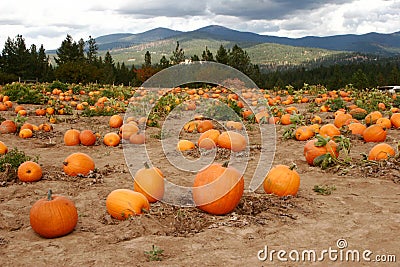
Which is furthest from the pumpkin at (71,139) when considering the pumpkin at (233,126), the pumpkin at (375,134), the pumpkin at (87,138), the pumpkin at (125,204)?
the pumpkin at (375,134)

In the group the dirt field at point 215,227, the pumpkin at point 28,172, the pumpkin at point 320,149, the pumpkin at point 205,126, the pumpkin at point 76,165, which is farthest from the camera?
the pumpkin at point 205,126

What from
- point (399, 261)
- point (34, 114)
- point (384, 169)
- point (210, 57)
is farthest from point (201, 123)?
point (210, 57)

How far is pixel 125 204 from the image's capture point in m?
4.66

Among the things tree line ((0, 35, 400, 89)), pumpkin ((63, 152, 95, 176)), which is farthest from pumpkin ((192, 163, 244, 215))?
tree line ((0, 35, 400, 89))

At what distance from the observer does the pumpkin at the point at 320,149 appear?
6.92 meters

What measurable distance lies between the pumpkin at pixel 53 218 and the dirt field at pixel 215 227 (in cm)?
10

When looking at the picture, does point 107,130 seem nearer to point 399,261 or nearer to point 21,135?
point 21,135

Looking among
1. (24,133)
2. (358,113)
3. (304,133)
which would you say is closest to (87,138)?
(24,133)

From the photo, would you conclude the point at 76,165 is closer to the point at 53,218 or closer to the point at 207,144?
the point at 53,218

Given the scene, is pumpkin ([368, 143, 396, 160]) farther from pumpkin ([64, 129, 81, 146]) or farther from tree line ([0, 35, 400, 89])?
tree line ([0, 35, 400, 89])

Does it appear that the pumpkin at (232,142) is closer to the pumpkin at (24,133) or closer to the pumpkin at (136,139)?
the pumpkin at (136,139)

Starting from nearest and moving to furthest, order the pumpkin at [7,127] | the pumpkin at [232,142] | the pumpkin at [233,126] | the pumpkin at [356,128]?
the pumpkin at [232,142] < the pumpkin at [356,128] < the pumpkin at [7,127] < the pumpkin at [233,126]

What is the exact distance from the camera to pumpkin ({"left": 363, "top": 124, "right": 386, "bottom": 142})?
8.78 meters

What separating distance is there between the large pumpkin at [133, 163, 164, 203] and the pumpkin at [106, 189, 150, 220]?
32 centimetres
